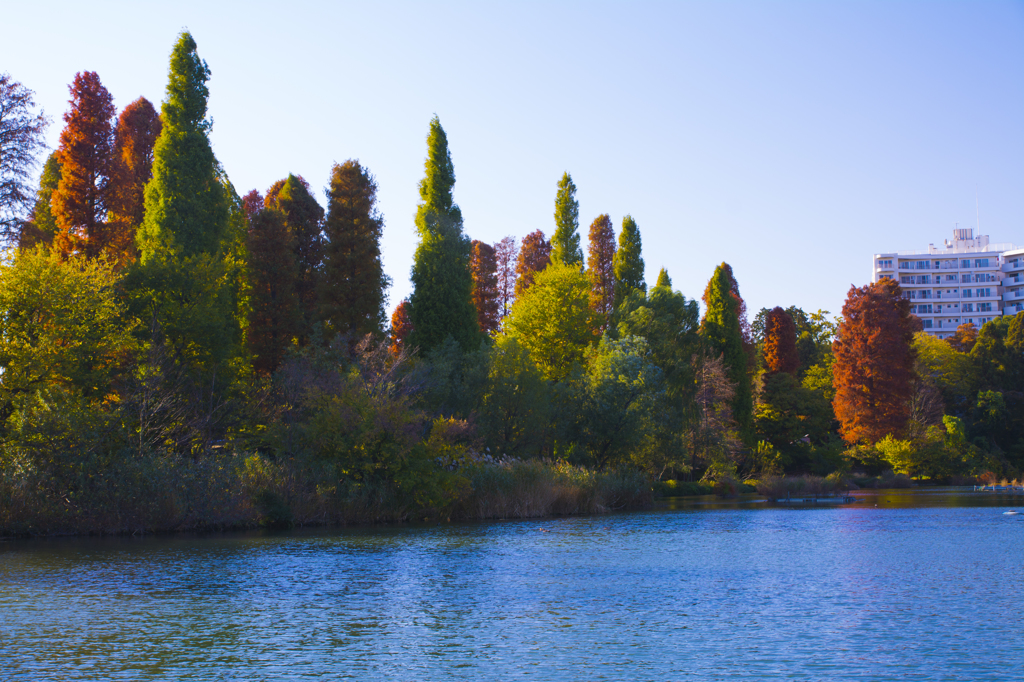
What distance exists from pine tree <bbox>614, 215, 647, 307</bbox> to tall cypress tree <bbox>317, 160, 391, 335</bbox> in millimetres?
21657

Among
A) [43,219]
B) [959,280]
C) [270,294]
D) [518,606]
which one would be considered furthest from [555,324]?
[959,280]

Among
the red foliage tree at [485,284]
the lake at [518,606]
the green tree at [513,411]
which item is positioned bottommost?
the lake at [518,606]

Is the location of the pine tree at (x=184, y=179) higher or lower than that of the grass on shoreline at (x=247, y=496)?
higher

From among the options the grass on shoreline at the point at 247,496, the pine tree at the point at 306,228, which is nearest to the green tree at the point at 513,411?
the grass on shoreline at the point at 247,496

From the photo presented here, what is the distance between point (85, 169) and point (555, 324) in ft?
97.0

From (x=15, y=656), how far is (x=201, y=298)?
2538 cm

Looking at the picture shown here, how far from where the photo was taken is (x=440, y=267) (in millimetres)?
50875

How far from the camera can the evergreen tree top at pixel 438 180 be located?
52875 millimetres

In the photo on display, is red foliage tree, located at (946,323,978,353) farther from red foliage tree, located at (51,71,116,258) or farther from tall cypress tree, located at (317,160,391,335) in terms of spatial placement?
red foliage tree, located at (51,71,116,258)

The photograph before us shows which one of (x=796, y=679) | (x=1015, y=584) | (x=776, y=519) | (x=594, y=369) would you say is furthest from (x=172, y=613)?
(x=594, y=369)

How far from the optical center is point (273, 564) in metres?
22.2

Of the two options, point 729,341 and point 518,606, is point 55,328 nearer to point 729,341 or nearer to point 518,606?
point 518,606

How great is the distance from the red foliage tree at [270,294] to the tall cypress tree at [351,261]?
2320 millimetres

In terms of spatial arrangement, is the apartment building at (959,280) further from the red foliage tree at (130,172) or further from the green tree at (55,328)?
the green tree at (55,328)
